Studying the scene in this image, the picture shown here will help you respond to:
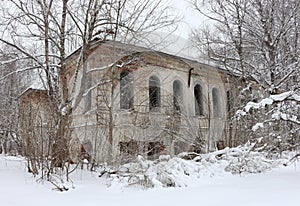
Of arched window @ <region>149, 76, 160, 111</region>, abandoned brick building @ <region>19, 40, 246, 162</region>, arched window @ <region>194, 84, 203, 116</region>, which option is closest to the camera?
abandoned brick building @ <region>19, 40, 246, 162</region>

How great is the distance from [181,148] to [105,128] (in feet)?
10.0

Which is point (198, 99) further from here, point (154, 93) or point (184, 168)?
point (184, 168)

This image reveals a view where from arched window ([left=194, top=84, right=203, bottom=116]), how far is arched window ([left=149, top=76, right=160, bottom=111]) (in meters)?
1.78

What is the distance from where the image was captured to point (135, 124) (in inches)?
432

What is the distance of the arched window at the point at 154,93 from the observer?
13.5 metres

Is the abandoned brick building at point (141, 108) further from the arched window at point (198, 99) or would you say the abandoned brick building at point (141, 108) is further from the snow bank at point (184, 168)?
the snow bank at point (184, 168)

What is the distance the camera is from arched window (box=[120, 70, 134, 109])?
526 inches

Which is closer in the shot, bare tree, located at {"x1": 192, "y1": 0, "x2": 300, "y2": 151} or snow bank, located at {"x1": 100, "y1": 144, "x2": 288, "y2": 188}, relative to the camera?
snow bank, located at {"x1": 100, "y1": 144, "x2": 288, "y2": 188}

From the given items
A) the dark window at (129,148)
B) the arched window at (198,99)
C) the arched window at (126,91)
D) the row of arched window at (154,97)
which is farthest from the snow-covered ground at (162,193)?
the arched window at (198,99)

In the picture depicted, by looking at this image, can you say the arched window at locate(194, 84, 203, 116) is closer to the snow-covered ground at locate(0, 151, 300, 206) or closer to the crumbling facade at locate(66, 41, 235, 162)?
the crumbling facade at locate(66, 41, 235, 162)

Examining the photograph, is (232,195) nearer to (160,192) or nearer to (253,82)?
(160,192)

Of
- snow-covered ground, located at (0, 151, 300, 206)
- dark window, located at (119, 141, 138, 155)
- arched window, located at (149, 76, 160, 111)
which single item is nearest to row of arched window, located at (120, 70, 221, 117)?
arched window, located at (149, 76, 160, 111)

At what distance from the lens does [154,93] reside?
49.4 ft

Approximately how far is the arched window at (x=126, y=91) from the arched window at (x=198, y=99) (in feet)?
9.33
